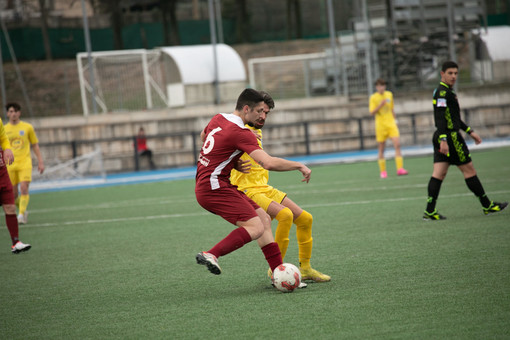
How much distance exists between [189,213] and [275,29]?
38.8 metres

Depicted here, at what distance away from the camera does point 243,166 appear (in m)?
6.48

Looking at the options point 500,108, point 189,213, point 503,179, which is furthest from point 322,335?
point 500,108

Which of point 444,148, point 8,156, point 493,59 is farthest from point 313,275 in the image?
point 493,59

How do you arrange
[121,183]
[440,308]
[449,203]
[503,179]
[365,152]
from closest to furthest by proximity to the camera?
1. [440,308]
2. [449,203]
3. [503,179]
4. [121,183]
5. [365,152]

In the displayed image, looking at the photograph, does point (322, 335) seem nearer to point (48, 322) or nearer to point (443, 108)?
point (48, 322)

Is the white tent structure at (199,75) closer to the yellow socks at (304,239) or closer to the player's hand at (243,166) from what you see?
the player's hand at (243,166)

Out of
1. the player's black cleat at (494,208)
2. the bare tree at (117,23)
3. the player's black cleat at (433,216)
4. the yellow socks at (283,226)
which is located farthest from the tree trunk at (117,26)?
the yellow socks at (283,226)

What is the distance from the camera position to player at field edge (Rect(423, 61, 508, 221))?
369 inches

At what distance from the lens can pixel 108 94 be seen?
3008cm

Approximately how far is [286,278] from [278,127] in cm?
2095

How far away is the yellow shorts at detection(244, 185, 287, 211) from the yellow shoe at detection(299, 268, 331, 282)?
27.7 inches

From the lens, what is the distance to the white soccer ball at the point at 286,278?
5.98m

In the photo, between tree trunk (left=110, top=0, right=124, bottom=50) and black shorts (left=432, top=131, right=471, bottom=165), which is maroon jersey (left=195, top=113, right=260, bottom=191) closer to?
black shorts (left=432, top=131, right=471, bottom=165)

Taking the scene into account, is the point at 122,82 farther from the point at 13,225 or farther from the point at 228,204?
the point at 228,204
